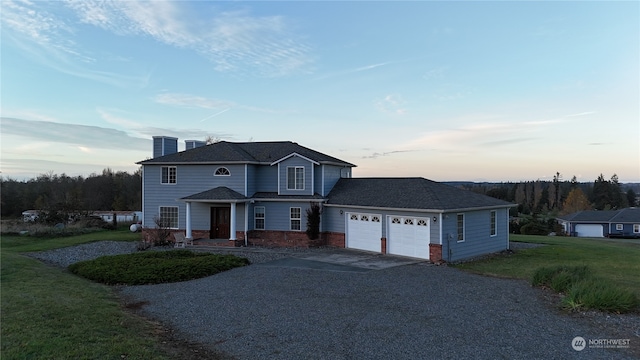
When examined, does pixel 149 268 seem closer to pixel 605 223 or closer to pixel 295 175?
pixel 295 175

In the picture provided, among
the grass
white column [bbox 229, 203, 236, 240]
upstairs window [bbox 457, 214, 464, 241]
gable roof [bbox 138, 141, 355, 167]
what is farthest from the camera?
gable roof [bbox 138, 141, 355, 167]

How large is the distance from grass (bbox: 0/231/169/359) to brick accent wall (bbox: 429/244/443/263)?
11.6m

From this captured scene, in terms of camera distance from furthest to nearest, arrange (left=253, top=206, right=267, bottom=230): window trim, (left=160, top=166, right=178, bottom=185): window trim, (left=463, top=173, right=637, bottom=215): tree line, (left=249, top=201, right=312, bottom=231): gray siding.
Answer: (left=463, top=173, right=637, bottom=215): tree line
(left=160, top=166, right=178, bottom=185): window trim
(left=253, top=206, right=267, bottom=230): window trim
(left=249, top=201, right=312, bottom=231): gray siding

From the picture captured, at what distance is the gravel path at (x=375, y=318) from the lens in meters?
6.99

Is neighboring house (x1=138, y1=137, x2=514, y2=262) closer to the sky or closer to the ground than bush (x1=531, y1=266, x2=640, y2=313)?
closer to the sky

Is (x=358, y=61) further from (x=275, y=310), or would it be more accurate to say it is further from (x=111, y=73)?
(x=275, y=310)

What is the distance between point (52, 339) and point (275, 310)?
4.50 metres

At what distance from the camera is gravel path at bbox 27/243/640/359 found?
6.99 meters

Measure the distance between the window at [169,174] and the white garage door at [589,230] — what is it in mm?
52586

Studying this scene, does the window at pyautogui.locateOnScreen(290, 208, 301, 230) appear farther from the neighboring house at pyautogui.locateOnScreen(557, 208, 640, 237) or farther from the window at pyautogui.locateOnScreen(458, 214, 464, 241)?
the neighboring house at pyautogui.locateOnScreen(557, 208, 640, 237)

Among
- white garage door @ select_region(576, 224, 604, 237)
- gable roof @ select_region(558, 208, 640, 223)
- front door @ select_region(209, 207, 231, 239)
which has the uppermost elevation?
front door @ select_region(209, 207, 231, 239)

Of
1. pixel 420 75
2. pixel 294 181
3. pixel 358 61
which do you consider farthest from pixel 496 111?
pixel 294 181

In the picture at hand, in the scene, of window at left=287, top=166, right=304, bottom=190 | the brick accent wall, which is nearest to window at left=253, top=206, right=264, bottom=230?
window at left=287, top=166, right=304, bottom=190

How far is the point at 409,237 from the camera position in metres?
17.5
